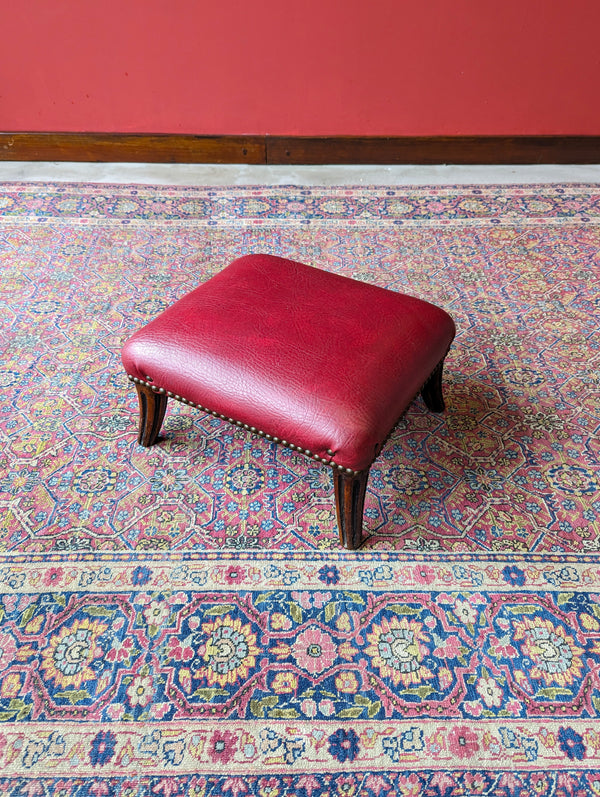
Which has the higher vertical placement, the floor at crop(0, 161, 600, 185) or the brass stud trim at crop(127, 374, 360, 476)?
the brass stud trim at crop(127, 374, 360, 476)

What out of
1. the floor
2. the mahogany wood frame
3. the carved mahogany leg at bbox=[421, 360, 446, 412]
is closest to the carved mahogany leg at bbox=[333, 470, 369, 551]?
the mahogany wood frame

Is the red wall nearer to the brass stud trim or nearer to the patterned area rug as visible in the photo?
the patterned area rug

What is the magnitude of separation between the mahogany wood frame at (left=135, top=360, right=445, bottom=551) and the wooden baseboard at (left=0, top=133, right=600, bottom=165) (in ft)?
6.05

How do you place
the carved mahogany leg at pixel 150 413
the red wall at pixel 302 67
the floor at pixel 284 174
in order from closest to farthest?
1. the carved mahogany leg at pixel 150 413
2. the red wall at pixel 302 67
3. the floor at pixel 284 174

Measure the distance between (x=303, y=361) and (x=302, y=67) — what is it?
2.17 metres

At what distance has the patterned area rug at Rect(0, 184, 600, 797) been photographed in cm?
109

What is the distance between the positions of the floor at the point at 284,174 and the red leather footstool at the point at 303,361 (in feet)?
5.29

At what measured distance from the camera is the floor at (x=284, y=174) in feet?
9.78

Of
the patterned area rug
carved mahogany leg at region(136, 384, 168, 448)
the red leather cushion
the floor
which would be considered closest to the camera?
the patterned area rug

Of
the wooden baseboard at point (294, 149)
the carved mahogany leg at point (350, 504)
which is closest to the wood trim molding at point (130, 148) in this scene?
the wooden baseboard at point (294, 149)

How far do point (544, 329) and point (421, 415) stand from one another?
0.69 metres

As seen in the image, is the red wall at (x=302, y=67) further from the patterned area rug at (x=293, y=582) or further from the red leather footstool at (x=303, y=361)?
the red leather footstool at (x=303, y=361)

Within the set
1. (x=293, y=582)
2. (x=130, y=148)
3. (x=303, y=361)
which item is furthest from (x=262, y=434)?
(x=130, y=148)

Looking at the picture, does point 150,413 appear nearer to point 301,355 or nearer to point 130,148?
point 301,355
